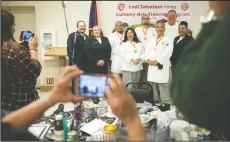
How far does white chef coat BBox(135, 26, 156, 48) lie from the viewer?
86.0 inches

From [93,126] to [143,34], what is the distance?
151cm

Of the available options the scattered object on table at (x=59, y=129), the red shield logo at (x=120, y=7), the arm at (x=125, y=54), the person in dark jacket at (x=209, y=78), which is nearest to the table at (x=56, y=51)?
the arm at (x=125, y=54)

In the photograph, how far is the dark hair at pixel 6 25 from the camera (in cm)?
83

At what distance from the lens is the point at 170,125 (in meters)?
0.87

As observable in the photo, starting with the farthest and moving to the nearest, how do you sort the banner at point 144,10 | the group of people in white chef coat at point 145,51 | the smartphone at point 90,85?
the banner at point 144,10 → the group of people in white chef coat at point 145,51 → the smartphone at point 90,85

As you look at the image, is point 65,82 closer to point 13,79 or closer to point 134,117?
point 134,117

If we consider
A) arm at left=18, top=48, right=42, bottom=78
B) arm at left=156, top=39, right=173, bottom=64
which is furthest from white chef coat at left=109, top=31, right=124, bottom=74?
arm at left=18, top=48, right=42, bottom=78

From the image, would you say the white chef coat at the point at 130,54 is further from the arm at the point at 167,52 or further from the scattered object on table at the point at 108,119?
the scattered object on table at the point at 108,119

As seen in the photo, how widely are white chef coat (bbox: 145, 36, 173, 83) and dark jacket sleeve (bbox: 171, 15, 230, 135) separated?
1359 millimetres

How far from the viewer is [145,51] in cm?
210

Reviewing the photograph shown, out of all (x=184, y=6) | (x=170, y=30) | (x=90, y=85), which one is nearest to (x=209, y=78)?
(x=90, y=85)

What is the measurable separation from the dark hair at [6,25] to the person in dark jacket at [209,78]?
0.66 meters

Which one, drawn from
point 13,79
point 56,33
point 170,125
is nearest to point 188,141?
point 170,125

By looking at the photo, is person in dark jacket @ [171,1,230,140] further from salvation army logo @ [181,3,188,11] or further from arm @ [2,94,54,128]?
salvation army logo @ [181,3,188,11]
